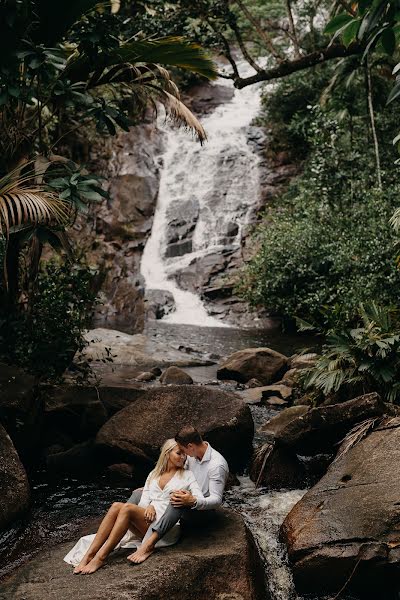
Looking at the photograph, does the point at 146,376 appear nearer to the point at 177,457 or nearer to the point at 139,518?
the point at 177,457

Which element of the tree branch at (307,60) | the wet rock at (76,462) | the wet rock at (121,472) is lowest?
the wet rock at (121,472)

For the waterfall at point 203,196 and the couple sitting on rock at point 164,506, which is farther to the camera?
the waterfall at point 203,196

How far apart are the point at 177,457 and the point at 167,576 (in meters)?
0.88

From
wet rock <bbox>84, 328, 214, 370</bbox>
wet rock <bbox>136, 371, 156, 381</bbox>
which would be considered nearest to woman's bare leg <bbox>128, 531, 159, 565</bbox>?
wet rock <bbox>136, 371, 156, 381</bbox>

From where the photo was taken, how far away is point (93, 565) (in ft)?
13.1

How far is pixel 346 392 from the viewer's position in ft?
23.7

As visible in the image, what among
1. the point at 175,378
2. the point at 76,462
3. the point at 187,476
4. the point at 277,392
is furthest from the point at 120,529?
the point at 175,378

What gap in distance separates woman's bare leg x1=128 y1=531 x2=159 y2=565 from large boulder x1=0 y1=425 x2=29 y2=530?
1358 millimetres

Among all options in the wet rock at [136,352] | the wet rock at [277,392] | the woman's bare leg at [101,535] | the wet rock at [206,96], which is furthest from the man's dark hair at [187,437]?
the wet rock at [206,96]

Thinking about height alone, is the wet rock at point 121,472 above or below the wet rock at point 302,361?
above

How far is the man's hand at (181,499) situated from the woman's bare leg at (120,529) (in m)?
0.29

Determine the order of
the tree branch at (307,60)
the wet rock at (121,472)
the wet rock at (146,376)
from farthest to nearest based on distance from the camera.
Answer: the wet rock at (146,376) < the tree branch at (307,60) < the wet rock at (121,472)

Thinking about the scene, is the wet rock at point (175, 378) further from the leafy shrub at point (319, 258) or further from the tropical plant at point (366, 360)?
the leafy shrub at point (319, 258)

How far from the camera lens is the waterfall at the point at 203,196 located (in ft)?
64.5
